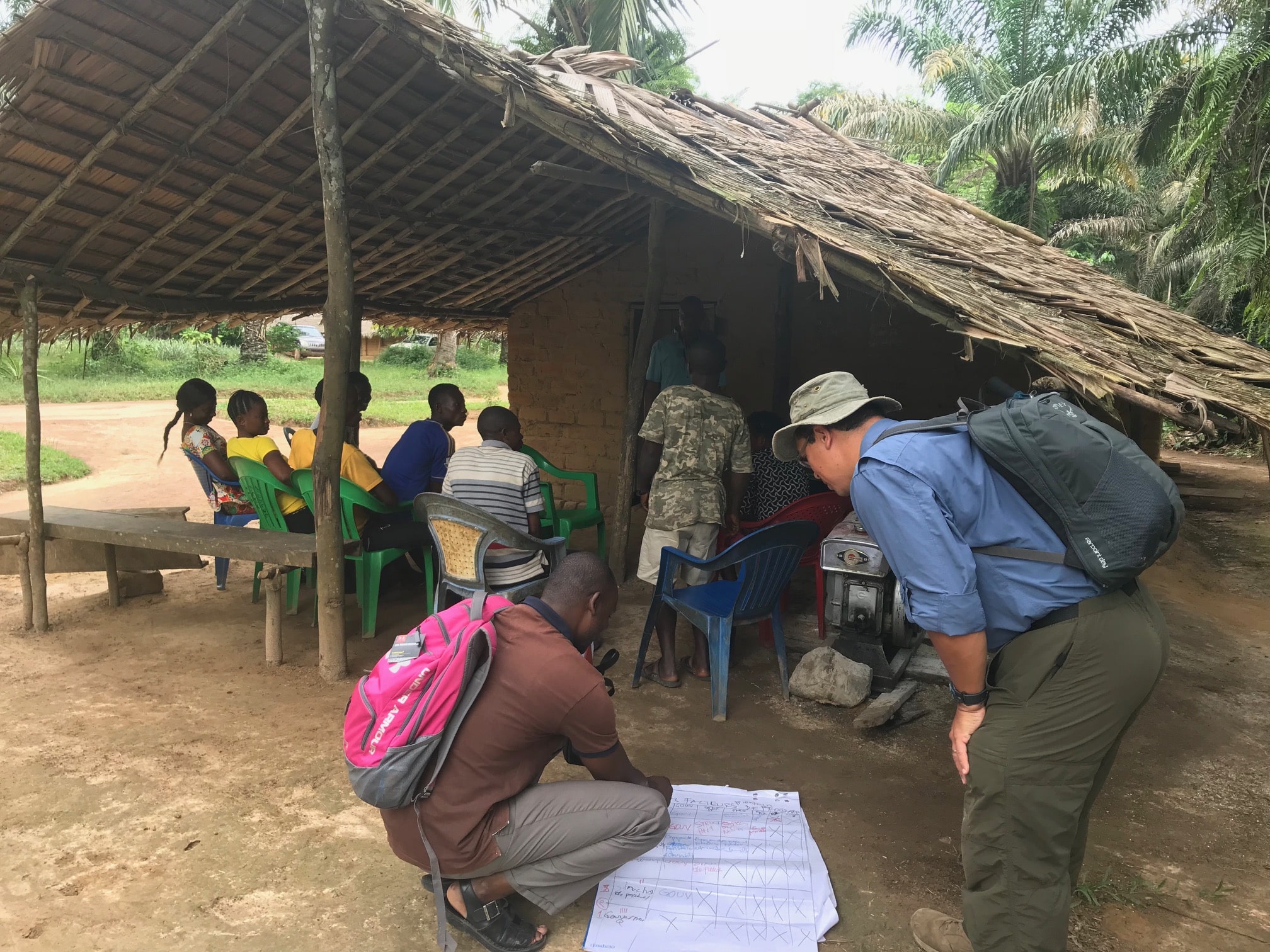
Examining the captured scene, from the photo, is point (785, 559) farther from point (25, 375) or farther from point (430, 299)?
point (430, 299)

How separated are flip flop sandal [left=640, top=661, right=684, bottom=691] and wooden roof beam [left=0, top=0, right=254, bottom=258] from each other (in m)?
3.47

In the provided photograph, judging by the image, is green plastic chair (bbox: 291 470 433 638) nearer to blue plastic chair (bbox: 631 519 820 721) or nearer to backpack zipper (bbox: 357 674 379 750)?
blue plastic chair (bbox: 631 519 820 721)

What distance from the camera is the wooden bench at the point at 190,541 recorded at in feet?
13.9

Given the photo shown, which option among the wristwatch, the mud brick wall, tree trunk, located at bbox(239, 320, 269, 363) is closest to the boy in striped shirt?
the wristwatch

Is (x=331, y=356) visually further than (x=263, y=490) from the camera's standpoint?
No

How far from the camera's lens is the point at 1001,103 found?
16297 millimetres

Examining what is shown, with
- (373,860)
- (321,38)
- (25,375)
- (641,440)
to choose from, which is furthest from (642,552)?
(25,375)

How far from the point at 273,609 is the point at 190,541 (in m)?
0.63

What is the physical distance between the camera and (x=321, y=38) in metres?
3.58

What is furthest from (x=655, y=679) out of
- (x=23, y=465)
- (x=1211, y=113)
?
(x=1211, y=113)

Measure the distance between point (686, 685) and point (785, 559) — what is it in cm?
87

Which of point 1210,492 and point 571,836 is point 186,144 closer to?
point 571,836

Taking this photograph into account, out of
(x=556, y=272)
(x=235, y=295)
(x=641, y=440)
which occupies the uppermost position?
(x=556, y=272)

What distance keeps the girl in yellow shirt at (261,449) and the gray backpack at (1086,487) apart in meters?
3.90
